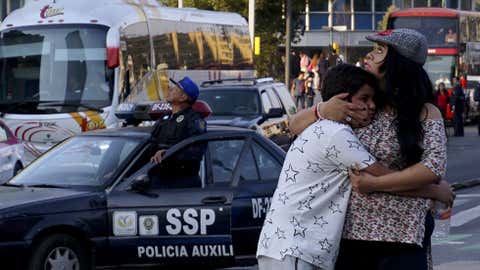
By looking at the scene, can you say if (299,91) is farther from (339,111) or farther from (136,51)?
(339,111)

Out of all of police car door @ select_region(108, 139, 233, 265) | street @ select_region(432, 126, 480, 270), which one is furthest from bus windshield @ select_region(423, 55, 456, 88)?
police car door @ select_region(108, 139, 233, 265)

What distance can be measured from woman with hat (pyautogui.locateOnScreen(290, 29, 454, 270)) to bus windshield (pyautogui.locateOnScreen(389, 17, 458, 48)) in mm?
36489

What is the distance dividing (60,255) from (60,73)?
1329cm

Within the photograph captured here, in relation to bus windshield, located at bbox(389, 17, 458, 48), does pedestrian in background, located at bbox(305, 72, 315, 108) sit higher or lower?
lower

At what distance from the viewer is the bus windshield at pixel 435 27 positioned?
41.2 metres

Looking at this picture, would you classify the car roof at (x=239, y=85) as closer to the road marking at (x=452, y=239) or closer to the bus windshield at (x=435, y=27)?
the road marking at (x=452, y=239)

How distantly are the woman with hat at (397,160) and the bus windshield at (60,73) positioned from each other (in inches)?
691

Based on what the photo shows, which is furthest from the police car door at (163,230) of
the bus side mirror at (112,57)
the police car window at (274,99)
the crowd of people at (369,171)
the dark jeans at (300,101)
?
the dark jeans at (300,101)

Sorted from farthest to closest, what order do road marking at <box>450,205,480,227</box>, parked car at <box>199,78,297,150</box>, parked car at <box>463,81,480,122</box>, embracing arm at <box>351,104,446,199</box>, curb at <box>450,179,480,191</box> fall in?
parked car at <box>463,81,480,122</box>
curb at <box>450,179,480,191</box>
parked car at <box>199,78,297,150</box>
road marking at <box>450,205,480,227</box>
embracing arm at <box>351,104,446,199</box>

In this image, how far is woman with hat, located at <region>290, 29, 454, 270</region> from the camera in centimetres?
487

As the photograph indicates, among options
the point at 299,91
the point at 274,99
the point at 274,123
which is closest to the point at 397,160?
the point at 274,123

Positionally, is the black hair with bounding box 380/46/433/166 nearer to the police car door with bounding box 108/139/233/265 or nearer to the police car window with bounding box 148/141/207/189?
the police car door with bounding box 108/139/233/265

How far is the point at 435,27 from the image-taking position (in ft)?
137

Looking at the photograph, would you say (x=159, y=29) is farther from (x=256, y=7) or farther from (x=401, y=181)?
(x=401, y=181)
